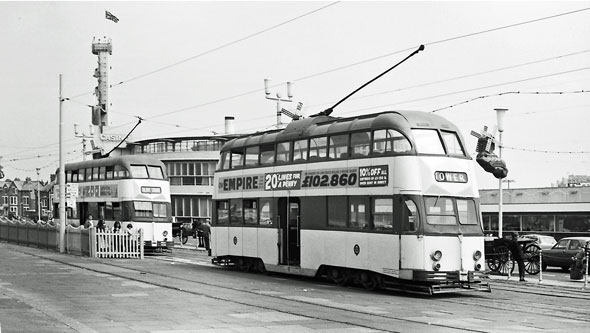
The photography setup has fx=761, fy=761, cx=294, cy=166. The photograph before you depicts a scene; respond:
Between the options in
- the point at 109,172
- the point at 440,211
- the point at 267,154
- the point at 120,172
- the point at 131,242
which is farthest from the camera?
the point at 109,172

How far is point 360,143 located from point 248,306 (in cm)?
611

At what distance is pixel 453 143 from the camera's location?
18.3 meters

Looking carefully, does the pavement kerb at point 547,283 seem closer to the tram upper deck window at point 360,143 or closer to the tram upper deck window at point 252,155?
the tram upper deck window at point 360,143

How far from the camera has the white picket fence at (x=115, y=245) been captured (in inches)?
1176

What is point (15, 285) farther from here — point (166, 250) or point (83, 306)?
point (166, 250)

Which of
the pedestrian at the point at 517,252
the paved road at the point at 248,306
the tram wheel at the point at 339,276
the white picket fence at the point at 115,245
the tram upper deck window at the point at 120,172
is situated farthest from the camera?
the tram upper deck window at the point at 120,172

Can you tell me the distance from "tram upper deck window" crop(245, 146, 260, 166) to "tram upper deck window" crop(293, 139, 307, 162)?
2.21 m

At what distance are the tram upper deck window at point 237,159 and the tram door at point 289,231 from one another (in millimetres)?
2931

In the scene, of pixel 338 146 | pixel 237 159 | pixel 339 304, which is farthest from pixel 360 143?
pixel 237 159

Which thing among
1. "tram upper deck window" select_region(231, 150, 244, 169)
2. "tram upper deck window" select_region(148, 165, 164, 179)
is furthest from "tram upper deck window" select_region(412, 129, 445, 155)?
"tram upper deck window" select_region(148, 165, 164, 179)

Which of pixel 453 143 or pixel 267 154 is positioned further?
pixel 267 154

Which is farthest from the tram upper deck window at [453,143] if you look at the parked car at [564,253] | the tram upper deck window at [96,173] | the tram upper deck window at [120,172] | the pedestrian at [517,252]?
the tram upper deck window at [96,173]

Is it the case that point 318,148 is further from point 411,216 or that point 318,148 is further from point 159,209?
point 159,209

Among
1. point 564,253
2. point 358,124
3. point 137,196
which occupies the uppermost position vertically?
point 358,124
